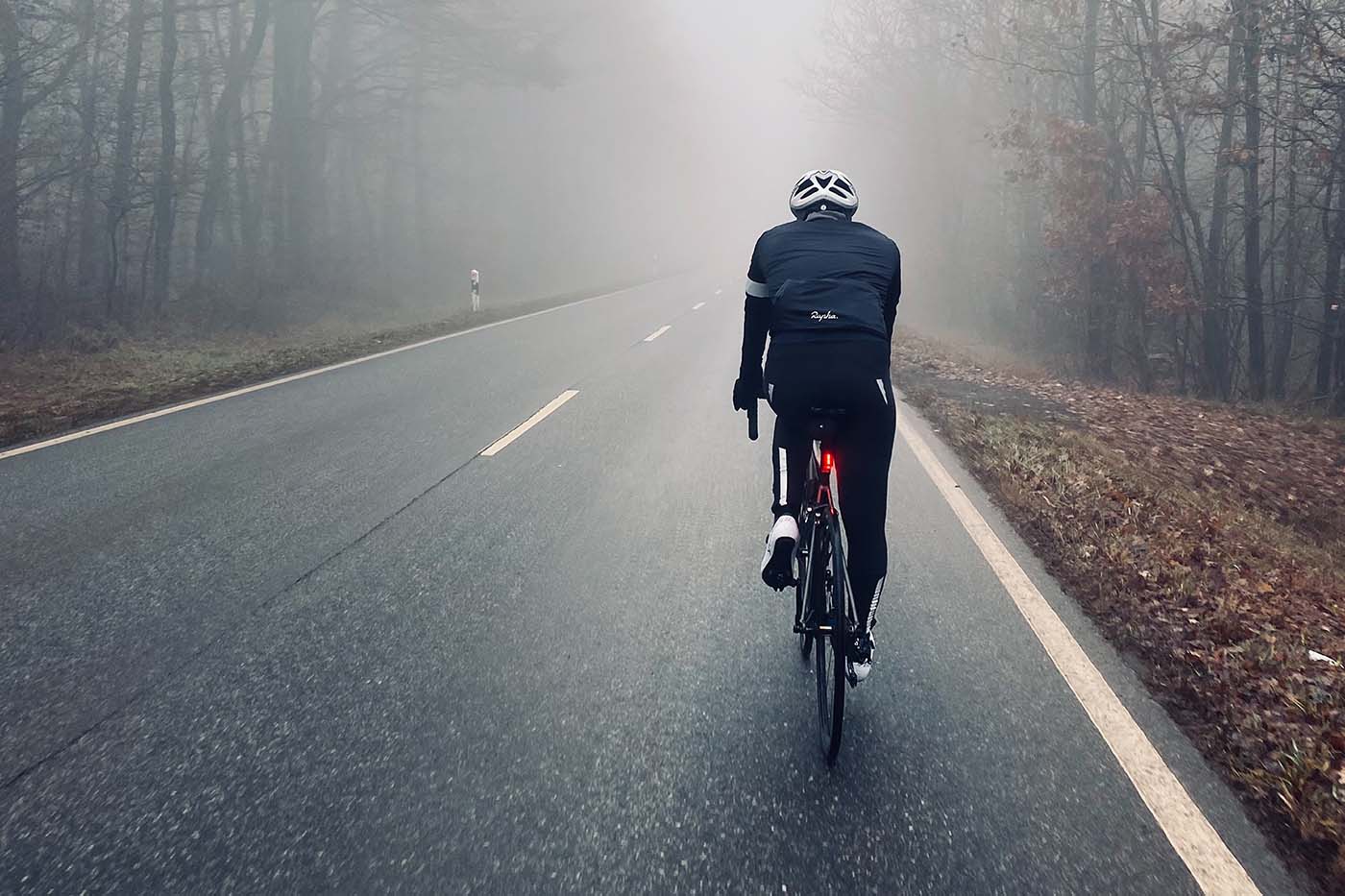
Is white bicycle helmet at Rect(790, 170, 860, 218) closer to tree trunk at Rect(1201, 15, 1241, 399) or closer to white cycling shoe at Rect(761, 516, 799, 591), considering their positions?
white cycling shoe at Rect(761, 516, 799, 591)

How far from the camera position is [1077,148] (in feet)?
50.4

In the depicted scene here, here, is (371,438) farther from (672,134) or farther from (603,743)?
(672,134)

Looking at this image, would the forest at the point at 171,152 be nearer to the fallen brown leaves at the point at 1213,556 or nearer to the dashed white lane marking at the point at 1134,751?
the fallen brown leaves at the point at 1213,556

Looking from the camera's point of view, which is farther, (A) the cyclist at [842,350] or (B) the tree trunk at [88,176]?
(B) the tree trunk at [88,176]

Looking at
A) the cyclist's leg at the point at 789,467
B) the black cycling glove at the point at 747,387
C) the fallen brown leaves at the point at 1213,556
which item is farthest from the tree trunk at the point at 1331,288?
the cyclist's leg at the point at 789,467

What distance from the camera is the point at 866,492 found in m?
3.18

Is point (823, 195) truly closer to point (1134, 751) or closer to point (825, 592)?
point (825, 592)

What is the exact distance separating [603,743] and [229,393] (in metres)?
8.45

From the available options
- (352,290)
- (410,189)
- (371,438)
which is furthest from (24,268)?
(410,189)

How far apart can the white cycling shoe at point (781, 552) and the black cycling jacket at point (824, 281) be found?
28.7 inches

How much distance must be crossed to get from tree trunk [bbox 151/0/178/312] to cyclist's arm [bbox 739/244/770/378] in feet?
56.3

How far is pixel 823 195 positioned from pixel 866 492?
1189mm

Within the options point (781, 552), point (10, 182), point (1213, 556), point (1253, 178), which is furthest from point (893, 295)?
point (10, 182)

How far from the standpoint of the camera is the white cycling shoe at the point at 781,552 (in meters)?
3.32
